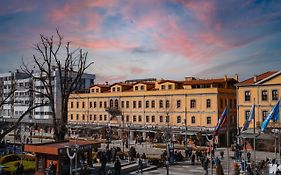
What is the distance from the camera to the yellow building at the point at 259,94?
143 ft

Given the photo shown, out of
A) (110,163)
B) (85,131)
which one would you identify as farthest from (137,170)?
(85,131)

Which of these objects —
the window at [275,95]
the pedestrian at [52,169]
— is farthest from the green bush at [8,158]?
→ the window at [275,95]

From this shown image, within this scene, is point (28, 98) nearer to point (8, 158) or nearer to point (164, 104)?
point (164, 104)

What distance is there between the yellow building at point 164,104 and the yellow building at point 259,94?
421 centimetres

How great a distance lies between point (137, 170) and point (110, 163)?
10.2 feet

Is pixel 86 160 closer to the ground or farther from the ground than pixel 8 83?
closer to the ground

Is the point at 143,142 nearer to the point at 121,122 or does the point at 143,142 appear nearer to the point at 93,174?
the point at 121,122

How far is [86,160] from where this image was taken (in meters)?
30.1

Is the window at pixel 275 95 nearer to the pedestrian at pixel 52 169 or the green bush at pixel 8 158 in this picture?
the pedestrian at pixel 52 169

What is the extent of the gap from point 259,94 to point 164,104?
16468mm

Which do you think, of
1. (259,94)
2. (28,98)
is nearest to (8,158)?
(259,94)

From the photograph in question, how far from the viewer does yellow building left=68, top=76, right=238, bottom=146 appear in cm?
5109

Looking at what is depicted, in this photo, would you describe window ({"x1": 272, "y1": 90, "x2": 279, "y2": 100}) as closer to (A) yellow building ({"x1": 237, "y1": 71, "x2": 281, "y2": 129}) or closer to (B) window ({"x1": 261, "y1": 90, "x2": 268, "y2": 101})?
(A) yellow building ({"x1": 237, "y1": 71, "x2": 281, "y2": 129})

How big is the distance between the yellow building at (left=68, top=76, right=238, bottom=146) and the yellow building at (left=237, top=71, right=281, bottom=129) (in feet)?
13.8
